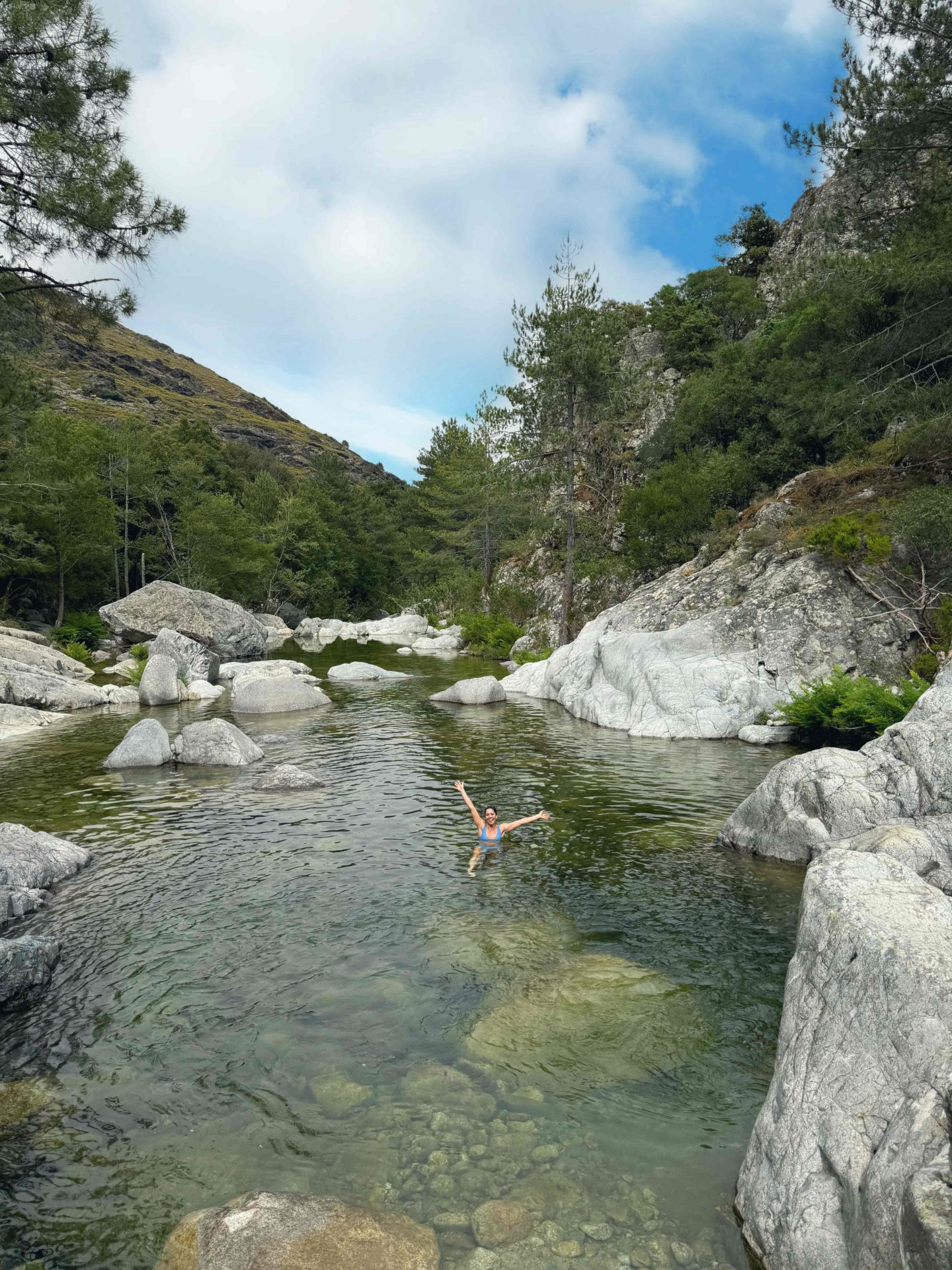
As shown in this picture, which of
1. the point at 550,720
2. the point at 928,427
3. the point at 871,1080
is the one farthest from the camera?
the point at 550,720

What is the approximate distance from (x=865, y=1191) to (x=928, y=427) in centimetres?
2620

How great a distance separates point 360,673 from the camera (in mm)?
37312

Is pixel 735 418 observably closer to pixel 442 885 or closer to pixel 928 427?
pixel 928 427

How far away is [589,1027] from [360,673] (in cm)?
3086

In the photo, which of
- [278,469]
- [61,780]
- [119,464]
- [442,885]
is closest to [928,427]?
[442,885]

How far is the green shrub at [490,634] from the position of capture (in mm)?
47500

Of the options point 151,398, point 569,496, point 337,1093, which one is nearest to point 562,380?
point 569,496

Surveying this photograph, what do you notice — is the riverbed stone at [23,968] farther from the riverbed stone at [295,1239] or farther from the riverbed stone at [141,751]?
the riverbed stone at [141,751]

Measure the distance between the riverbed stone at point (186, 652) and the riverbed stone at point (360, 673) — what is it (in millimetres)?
6289

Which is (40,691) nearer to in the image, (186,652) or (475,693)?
(186,652)

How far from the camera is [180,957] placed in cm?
902

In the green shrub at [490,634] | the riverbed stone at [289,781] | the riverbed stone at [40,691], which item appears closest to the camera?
the riverbed stone at [289,781]

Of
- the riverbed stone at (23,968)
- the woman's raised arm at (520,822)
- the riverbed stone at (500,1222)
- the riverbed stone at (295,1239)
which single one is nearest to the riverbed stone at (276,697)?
the woman's raised arm at (520,822)

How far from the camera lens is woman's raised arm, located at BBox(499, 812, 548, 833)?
1350 cm
